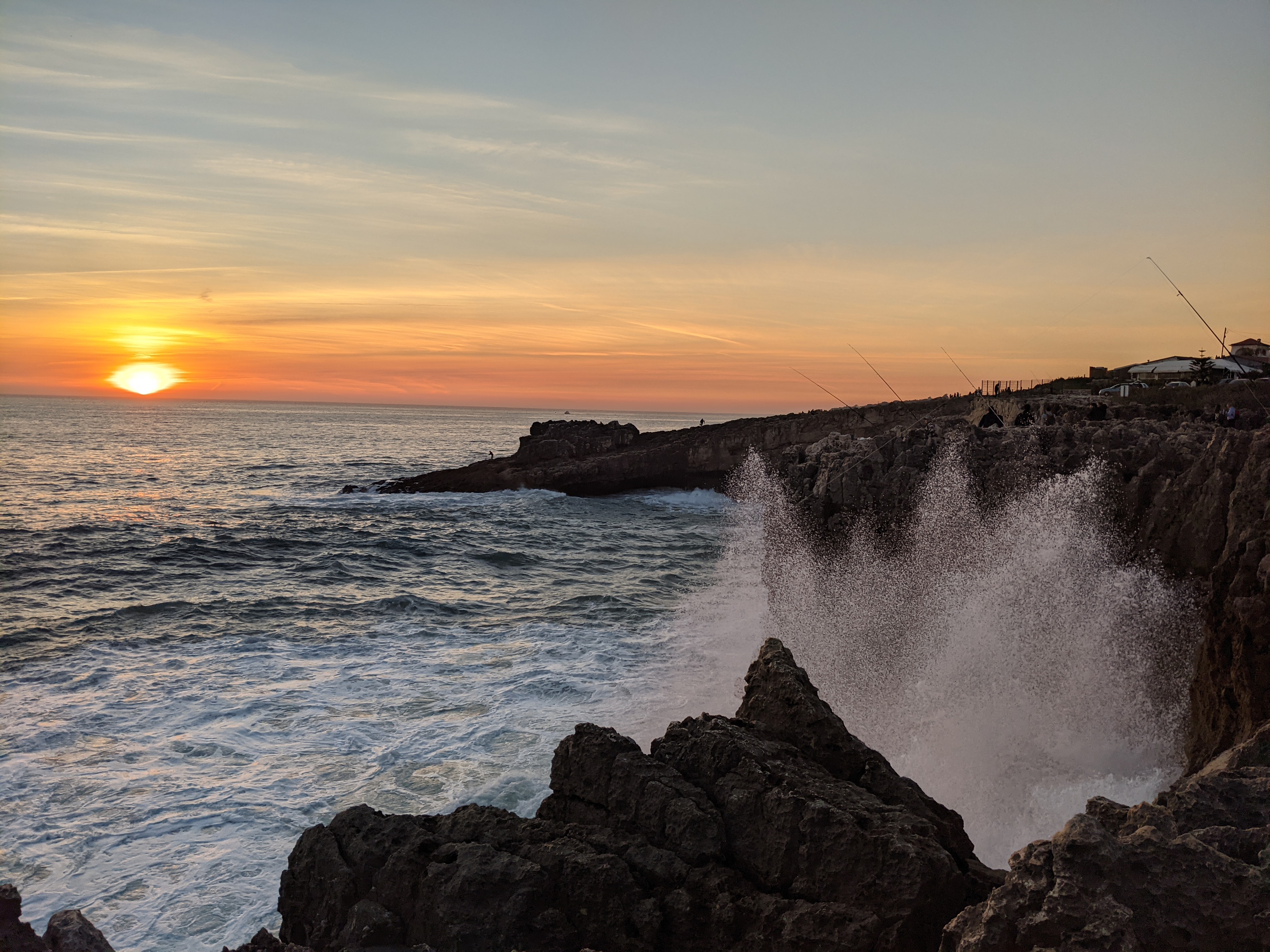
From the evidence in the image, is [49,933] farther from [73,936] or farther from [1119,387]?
[1119,387]

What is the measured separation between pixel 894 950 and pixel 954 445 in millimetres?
13494

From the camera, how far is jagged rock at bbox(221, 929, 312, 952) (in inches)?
151

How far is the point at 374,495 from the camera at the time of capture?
4106cm

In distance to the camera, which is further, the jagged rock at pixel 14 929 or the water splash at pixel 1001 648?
the water splash at pixel 1001 648

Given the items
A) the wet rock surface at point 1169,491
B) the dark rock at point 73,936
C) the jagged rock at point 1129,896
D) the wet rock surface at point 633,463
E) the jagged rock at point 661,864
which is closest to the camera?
the jagged rock at point 1129,896

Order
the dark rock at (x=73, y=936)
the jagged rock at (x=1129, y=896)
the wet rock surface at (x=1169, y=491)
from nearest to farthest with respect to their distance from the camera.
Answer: the jagged rock at (x=1129, y=896) → the dark rock at (x=73, y=936) → the wet rock surface at (x=1169, y=491)

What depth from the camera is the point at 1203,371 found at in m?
38.7

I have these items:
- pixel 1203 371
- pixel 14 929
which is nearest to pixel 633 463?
pixel 1203 371

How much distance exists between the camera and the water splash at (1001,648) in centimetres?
873

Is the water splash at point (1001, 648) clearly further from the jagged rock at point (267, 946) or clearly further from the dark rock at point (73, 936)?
the dark rock at point (73, 936)

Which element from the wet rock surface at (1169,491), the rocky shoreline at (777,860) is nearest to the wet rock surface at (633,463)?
the wet rock surface at (1169,491)

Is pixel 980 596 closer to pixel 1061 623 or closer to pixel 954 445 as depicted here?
pixel 1061 623

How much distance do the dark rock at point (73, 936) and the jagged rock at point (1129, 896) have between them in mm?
4175

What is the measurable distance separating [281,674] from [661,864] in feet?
36.6
